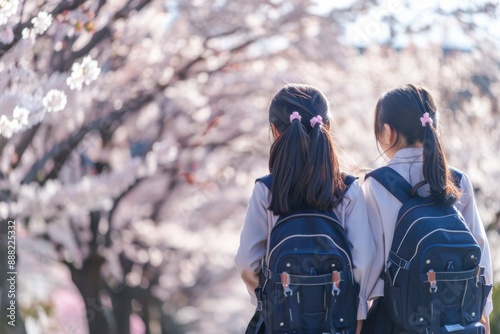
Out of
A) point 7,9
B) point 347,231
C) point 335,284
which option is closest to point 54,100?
point 7,9

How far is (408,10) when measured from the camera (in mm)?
6934

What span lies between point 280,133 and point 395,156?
414 mm

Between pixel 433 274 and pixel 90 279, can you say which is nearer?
pixel 433 274

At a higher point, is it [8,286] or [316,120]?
[316,120]

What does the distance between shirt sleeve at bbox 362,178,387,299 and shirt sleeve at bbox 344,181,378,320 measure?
0.04 feet

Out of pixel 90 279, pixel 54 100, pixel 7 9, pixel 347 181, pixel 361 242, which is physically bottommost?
pixel 90 279

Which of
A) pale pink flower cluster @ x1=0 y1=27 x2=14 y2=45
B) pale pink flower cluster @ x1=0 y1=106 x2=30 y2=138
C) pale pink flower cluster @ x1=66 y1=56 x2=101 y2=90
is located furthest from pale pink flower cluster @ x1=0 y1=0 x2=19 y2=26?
pale pink flower cluster @ x1=66 y1=56 x2=101 y2=90

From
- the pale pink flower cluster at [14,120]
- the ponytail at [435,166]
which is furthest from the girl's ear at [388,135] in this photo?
the pale pink flower cluster at [14,120]

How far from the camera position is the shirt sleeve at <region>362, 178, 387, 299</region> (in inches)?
104

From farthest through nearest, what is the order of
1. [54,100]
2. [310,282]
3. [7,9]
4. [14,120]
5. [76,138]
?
1. [76,138]
2. [54,100]
3. [14,120]
4. [7,9]
5. [310,282]

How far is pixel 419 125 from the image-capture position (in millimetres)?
2750

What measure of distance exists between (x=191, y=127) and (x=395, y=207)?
17.1ft

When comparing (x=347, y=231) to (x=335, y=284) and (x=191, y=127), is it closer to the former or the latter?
(x=335, y=284)

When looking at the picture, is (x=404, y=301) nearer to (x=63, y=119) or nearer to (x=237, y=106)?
(x=63, y=119)
